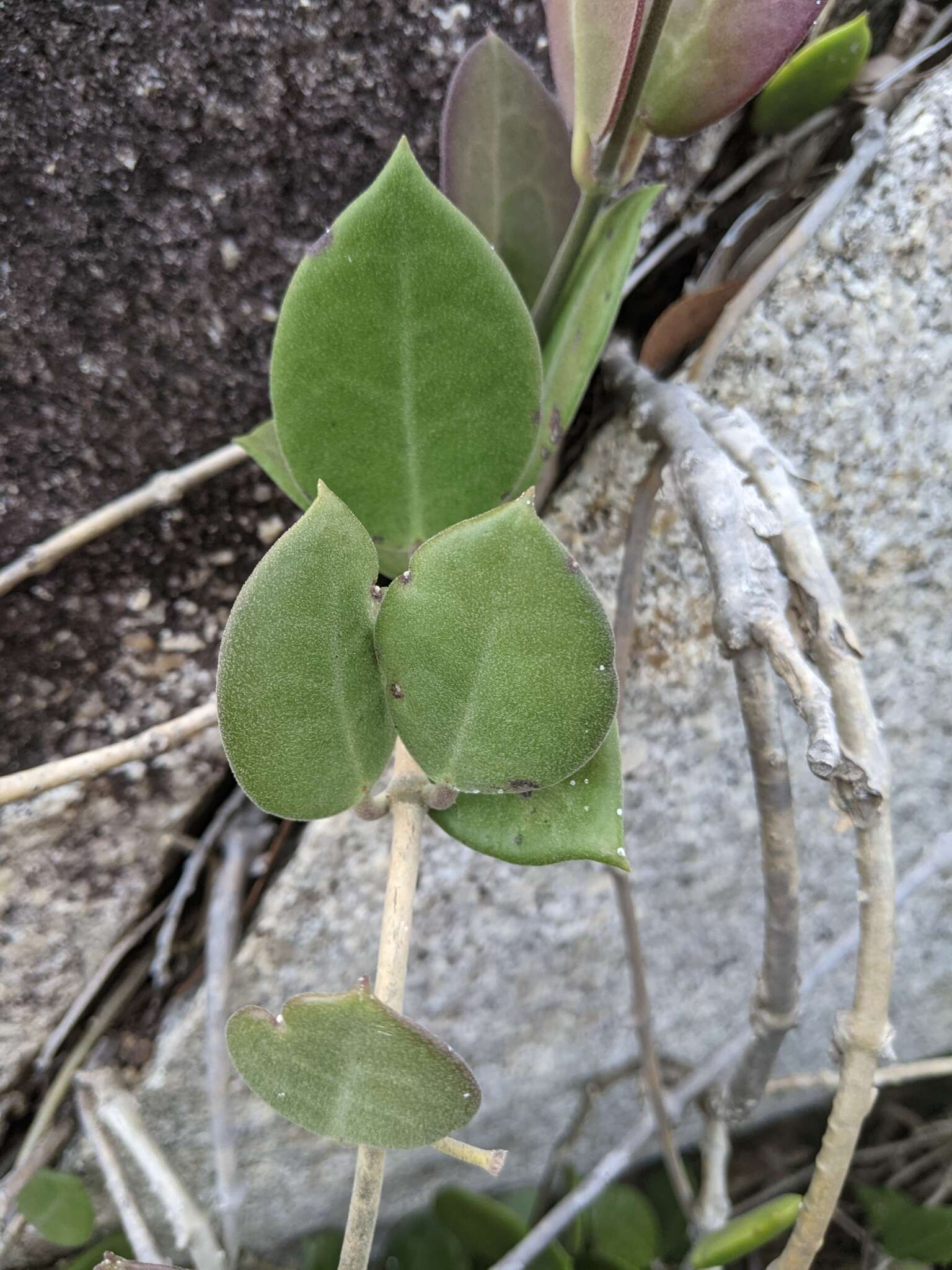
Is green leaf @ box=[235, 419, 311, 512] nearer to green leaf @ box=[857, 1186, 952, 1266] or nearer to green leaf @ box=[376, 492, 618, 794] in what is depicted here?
A: green leaf @ box=[376, 492, 618, 794]

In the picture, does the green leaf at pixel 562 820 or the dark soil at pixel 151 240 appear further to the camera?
the dark soil at pixel 151 240

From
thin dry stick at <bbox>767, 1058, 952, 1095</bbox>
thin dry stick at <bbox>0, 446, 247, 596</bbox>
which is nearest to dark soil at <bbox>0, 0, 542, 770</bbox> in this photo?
thin dry stick at <bbox>0, 446, 247, 596</bbox>

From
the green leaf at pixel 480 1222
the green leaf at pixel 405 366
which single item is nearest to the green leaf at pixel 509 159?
the green leaf at pixel 405 366

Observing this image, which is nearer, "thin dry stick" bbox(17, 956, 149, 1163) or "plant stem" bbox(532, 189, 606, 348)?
"plant stem" bbox(532, 189, 606, 348)

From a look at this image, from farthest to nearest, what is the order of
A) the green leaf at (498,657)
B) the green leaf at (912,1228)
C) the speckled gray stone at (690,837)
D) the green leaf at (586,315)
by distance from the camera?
the green leaf at (912,1228)
the speckled gray stone at (690,837)
the green leaf at (586,315)
the green leaf at (498,657)

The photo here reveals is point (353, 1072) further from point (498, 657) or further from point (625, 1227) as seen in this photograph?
point (625, 1227)

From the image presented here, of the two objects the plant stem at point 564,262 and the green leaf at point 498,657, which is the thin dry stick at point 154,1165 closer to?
the green leaf at point 498,657

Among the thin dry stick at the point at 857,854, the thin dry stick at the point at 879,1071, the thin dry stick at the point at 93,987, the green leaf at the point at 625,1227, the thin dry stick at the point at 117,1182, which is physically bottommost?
the green leaf at the point at 625,1227
